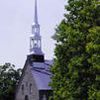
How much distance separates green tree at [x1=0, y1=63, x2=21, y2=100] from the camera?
84625 mm

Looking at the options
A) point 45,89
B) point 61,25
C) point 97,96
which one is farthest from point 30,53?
point 97,96

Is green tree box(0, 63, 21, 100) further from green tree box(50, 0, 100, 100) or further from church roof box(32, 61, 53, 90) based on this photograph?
green tree box(50, 0, 100, 100)

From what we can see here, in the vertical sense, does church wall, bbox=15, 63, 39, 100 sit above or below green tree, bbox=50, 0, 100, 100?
below

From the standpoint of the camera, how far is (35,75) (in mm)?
75000

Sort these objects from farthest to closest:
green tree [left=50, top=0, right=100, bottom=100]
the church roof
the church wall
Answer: the church wall, the church roof, green tree [left=50, top=0, right=100, bottom=100]

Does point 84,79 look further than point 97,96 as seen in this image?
Yes

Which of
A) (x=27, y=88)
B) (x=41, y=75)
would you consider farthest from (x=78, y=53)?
(x=27, y=88)

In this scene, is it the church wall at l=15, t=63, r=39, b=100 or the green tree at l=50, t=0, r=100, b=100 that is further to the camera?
the church wall at l=15, t=63, r=39, b=100

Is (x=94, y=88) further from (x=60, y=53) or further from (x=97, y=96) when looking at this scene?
(x=60, y=53)

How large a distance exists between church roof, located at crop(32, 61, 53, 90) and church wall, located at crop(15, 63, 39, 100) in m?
0.83

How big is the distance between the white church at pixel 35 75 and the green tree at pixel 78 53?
3464 cm

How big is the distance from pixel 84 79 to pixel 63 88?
210 centimetres

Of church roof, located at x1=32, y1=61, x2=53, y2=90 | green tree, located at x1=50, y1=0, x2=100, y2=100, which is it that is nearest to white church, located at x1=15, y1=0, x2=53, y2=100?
church roof, located at x1=32, y1=61, x2=53, y2=90

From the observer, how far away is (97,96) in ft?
106
